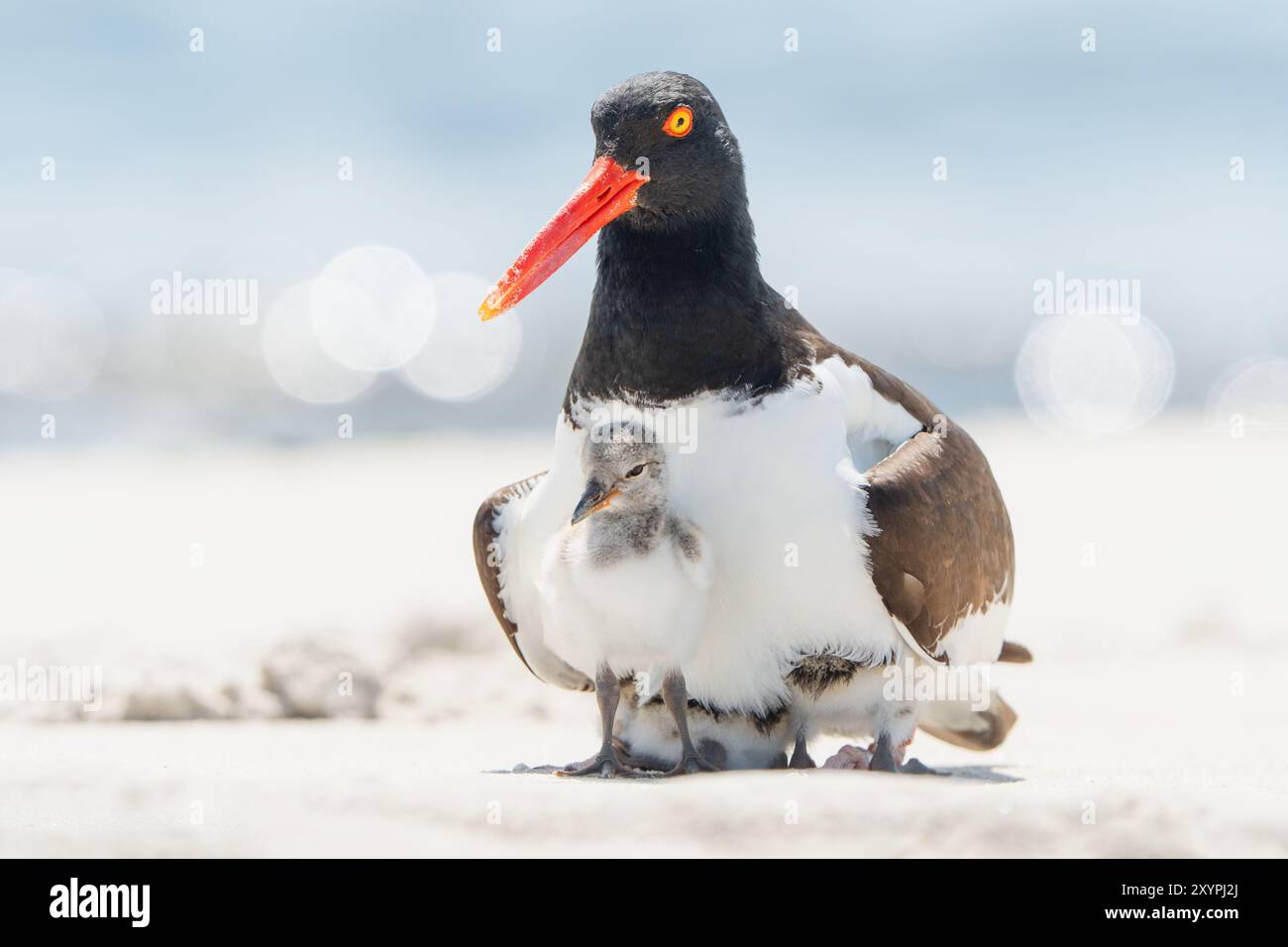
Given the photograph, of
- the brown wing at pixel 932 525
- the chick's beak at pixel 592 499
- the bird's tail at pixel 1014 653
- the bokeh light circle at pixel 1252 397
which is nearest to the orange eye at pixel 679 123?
the brown wing at pixel 932 525

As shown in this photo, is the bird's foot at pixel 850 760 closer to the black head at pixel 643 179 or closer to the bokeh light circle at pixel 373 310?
the black head at pixel 643 179

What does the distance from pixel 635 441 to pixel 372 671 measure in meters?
3.02

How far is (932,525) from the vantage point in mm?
4973

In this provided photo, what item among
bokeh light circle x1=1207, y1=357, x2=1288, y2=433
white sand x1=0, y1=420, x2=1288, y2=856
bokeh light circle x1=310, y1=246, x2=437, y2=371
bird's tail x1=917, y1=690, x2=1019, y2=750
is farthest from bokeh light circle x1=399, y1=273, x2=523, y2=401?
bird's tail x1=917, y1=690, x2=1019, y2=750

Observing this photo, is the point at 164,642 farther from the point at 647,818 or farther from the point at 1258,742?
the point at 1258,742

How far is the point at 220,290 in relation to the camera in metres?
30.8

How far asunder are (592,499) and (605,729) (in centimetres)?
82

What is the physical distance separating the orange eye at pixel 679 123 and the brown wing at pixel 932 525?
83 centimetres

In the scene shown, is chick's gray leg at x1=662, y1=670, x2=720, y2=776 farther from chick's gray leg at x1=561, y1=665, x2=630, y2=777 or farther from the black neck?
the black neck

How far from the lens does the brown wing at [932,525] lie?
15.9 feet

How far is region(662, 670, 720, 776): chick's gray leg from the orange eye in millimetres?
1846

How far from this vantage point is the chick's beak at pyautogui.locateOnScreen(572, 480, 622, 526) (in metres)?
4.74

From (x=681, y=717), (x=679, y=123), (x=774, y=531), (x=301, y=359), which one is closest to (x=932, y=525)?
(x=774, y=531)

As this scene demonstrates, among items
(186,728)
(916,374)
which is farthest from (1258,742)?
(916,374)
